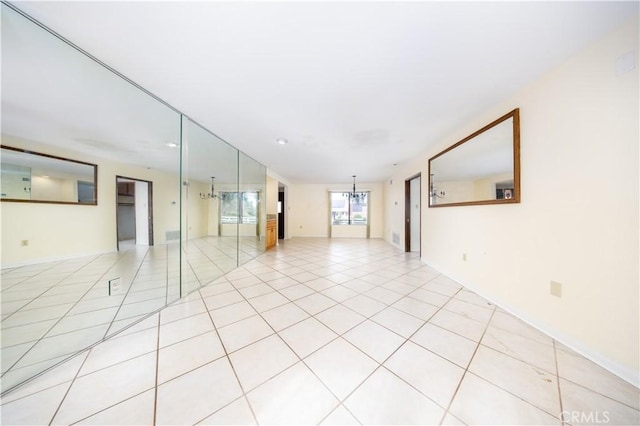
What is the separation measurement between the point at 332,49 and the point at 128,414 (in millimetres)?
2680

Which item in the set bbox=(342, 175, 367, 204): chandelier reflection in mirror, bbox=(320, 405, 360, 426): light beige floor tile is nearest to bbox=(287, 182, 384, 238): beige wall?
bbox=(342, 175, 367, 204): chandelier reflection in mirror

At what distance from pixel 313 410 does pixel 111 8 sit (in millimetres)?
2731

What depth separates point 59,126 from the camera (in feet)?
7.06

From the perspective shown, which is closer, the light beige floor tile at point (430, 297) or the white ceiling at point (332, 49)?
the white ceiling at point (332, 49)

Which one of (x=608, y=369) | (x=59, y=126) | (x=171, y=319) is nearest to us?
(x=608, y=369)

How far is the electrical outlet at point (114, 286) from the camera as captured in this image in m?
2.29

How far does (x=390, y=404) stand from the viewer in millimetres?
1063

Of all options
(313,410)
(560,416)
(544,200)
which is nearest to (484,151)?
(544,200)

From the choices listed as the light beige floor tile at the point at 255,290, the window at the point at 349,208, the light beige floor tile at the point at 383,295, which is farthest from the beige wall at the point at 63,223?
the window at the point at 349,208

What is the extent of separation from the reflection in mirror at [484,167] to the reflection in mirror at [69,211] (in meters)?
4.07

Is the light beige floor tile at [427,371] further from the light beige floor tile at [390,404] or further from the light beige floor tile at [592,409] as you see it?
the light beige floor tile at [592,409]

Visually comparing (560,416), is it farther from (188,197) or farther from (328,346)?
(188,197)

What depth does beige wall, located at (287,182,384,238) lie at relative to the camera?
7769 mm

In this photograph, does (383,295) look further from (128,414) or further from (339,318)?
(128,414)
